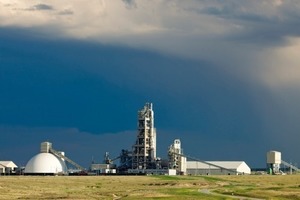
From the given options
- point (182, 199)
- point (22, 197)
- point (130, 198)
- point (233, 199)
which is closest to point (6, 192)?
point (22, 197)

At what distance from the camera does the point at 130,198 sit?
104 m

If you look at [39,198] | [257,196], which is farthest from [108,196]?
[257,196]

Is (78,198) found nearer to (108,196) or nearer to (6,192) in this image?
(108,196)

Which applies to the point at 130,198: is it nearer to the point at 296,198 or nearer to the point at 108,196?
the point at 108,196

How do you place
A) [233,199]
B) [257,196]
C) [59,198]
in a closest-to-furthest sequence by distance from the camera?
[59,198] < [233,199] < [257,196]

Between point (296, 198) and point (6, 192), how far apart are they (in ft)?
151

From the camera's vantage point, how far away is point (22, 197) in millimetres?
100750

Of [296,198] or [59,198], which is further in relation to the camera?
[296,198]

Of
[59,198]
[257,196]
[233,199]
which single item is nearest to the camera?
[59,198]

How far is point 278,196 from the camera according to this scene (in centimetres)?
11331

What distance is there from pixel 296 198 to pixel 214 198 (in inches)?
506

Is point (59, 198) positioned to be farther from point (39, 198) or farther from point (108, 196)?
point (108, 196)

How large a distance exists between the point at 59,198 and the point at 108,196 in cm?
1293

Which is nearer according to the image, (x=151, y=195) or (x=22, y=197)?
(x=22, y=197)
